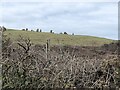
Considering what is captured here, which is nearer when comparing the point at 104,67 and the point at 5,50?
the point at 5,50

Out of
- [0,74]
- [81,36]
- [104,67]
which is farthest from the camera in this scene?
[81,36]

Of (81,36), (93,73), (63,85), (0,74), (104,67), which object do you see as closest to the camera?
(0,74)

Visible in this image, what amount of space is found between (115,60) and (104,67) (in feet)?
1.79

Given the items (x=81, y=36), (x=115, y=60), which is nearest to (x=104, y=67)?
(x=115, y=60)

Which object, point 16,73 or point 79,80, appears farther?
point 79,80

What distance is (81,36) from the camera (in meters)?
47.8

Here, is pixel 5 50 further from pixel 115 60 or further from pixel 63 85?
pixel 115 60

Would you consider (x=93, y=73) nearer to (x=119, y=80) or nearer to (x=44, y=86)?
(x=119, y=80)

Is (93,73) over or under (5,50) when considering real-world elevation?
under

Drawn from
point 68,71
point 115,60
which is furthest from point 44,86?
point 115,60

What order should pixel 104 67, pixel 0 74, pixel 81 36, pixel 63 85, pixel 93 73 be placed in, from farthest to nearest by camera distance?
pixel 81 36 < pixel 104 67 < pixel 93 73 < pixel 63 85 < pixel 0 74

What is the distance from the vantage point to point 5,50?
26.9 feet

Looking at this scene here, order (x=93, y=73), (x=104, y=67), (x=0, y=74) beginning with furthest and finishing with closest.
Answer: (x=104, y=67)
(x=93, y=73)
(x=0, y=74)

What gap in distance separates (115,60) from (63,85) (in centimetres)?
239
